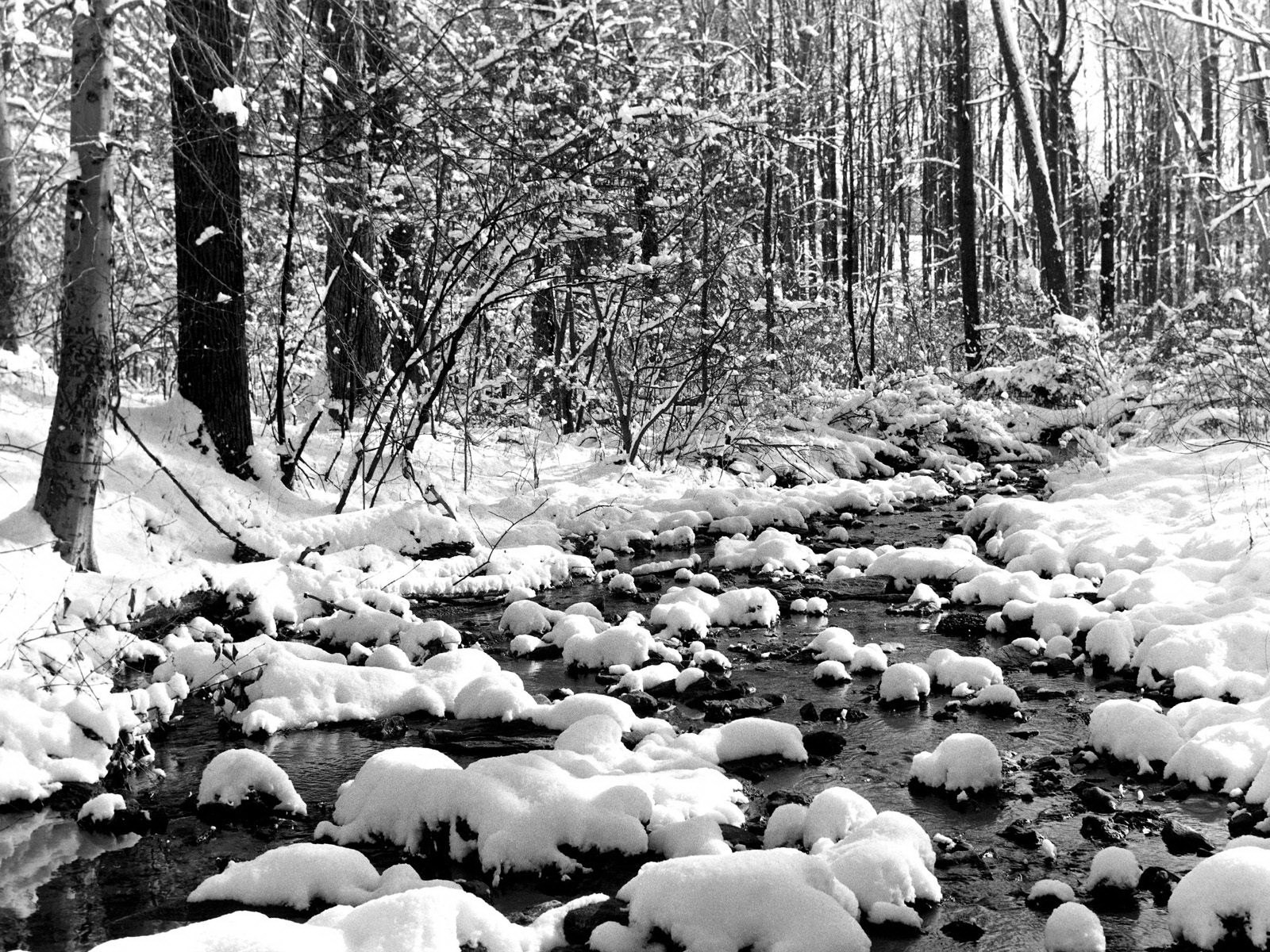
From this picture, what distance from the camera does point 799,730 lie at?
4746mm

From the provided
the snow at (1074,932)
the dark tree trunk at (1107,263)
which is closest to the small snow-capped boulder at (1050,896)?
the snow at (1074,932)

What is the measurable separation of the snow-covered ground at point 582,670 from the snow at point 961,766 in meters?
0.01

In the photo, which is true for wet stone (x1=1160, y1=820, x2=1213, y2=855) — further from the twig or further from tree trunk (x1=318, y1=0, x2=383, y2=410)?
tree trunk (x1=318, y1=0, x2=383, y2=410)

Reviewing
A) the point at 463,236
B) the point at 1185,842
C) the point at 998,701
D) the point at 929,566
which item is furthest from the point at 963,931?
the point at 463,236

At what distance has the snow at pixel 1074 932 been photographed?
3035 mm

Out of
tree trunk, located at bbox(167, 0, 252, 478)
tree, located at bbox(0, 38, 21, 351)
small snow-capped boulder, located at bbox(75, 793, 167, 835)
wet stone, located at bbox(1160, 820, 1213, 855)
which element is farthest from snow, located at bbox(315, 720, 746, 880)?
tree, located at bbox(0, 38, 21, 351)

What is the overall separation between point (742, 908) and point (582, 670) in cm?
274

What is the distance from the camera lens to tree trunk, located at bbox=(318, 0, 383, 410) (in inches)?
295

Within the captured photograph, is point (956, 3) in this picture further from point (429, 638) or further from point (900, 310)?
point (429, 638)

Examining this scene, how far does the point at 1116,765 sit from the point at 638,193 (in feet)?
24.6

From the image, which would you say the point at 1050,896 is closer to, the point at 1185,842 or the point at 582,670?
the point at 1185,842

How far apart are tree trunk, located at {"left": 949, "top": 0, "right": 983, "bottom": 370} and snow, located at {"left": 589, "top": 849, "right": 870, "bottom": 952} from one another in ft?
43.7

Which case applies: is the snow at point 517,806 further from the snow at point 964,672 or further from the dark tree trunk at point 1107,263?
the dark tree trunk at point 1107,263

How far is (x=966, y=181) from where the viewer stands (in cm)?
1603
